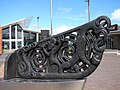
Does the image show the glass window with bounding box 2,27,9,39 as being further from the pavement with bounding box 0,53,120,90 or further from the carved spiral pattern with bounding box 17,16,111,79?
the carved spiral pattern with bounding box 17,16,111,79

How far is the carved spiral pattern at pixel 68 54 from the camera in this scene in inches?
245

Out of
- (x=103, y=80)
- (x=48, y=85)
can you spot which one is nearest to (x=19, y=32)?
(x=103, y=80)

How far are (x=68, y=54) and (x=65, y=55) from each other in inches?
4.0

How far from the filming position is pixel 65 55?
255 inches

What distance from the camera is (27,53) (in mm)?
6605

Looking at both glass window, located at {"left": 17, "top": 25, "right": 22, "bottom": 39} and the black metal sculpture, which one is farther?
glass window, located at {"left": 17, "top": 25, "right": 22, "bottom": 39}

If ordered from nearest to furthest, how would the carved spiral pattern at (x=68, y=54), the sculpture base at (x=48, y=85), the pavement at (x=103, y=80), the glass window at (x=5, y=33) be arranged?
the sculpture base at (x=48, y=85) < the carved spiral pattern at (x=68, y=54) < the pavement at (x=103, y=80) < the glass window at (x=5, y=33)

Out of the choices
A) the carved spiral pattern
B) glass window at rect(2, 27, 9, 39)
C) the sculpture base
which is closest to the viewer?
the sculpture base

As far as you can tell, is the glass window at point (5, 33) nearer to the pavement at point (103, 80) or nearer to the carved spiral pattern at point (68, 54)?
the pavement at point (103, 80)

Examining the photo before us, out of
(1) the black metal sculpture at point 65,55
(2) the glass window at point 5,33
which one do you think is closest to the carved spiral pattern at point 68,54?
(1) the black metal sculpture at point 65,55

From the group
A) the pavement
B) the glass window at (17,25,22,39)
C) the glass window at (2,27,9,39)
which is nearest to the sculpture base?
the pavement

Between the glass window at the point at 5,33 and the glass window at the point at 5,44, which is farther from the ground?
the glass window at the point at 5,33

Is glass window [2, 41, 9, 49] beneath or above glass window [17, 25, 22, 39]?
beneath

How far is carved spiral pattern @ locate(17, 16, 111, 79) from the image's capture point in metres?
6.23
